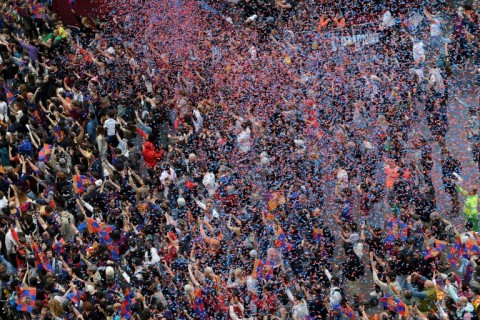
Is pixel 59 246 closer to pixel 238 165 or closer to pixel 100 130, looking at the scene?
pixel 100 130

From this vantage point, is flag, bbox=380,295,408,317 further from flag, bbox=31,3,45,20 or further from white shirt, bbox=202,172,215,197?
flag, bbox=31,3,45,20

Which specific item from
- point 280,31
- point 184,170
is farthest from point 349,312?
point 280,31

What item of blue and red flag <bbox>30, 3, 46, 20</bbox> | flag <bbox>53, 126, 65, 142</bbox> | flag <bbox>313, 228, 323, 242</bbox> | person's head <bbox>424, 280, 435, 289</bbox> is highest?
blue and red flag <bbox>30, 3, 46, 20</bbox>

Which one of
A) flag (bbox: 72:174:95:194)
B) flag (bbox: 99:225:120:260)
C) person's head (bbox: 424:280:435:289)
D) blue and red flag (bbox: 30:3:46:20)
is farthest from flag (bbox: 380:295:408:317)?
blue and red flag (bbox: 30:3:46:20)

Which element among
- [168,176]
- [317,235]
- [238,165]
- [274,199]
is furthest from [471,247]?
[168,176]

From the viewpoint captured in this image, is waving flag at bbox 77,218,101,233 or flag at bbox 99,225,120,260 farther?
waving flag at bbox 77,218,101,233

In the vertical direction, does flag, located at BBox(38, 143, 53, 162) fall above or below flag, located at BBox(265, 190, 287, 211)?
above

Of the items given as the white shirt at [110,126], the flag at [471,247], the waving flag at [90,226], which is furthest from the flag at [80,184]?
the flag at [471,247]
